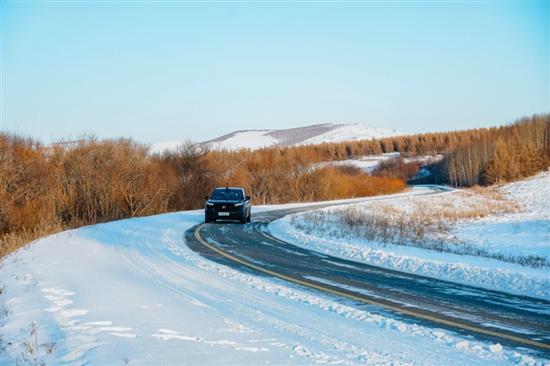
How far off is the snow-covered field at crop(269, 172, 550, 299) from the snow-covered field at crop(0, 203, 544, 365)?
4.06 metres

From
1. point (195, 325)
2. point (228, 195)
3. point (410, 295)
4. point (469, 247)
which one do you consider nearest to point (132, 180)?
point (228, 195)

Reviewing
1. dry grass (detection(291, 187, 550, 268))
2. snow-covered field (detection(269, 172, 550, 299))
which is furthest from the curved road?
dry grass (detection(291, 187, 550, 268))

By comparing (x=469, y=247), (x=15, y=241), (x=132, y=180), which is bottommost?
(x=469, y=247)

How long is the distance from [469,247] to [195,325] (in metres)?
17.0

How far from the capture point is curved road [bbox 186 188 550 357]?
6836 mm

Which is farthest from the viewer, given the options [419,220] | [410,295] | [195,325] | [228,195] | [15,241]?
[419,220]

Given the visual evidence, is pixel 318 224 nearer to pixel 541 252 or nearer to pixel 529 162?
pixel 541 252

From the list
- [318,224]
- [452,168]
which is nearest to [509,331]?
[318,224]

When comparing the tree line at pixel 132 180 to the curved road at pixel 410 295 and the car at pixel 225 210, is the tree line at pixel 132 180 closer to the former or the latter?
the car at pixel 225 210

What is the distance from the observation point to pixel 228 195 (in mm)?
25938

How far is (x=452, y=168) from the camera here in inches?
4628

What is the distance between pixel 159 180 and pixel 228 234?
75.0ft

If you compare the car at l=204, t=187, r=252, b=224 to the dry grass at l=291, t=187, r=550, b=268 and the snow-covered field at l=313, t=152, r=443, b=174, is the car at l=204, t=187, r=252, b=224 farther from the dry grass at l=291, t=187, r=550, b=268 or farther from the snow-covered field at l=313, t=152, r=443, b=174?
the snow-covered field at l=313, t=152, r=443, b=174

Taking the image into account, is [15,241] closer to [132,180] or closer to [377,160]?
[132,180]
